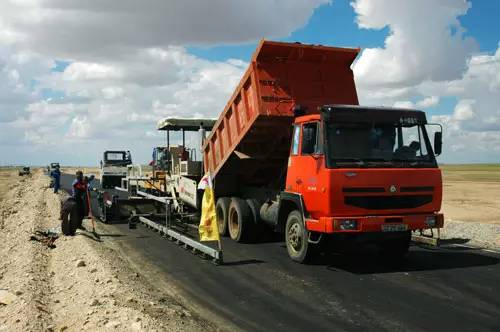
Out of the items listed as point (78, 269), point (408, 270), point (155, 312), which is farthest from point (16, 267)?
point (408, 270)

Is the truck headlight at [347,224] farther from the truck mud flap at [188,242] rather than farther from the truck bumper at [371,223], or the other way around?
the truck mud flap at [188,242]

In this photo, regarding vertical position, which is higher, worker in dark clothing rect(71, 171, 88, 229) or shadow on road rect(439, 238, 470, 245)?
worker in dark clothing rect(71, 171, 88, 229)

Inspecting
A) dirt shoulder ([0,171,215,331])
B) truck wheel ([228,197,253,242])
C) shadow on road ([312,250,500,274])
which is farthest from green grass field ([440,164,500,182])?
dirt shoulder ([0,171,215,331])

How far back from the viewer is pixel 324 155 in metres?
8.73

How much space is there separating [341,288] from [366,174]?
6.44 feet

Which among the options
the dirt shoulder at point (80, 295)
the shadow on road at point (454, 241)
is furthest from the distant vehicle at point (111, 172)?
the shadow on road at point (454, 241)

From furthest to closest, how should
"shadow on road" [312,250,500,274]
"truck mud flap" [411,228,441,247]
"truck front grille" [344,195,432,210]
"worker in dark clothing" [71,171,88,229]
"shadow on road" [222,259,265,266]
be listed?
"worker in dark clothing" [71,171,88,229]
"truck mud flap" [411,228,441,247]
"shadow on road" [222,259,265,266]
"shadow on road" [312,250,500,274]
"truck front grille" [344,195,432,210]

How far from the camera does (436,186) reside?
9172mm

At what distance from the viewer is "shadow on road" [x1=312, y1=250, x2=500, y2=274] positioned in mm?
9379

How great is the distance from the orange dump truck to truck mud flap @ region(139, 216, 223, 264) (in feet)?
4.50

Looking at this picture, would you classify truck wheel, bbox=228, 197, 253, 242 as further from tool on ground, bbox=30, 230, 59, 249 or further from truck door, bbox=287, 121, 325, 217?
tool on ground, bbox=30, 230, 59, 249

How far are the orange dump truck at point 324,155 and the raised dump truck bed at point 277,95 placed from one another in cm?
2

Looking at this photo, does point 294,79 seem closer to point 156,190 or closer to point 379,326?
point 379,326

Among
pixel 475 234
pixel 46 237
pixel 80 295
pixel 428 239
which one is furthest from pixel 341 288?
pixel 46 237
